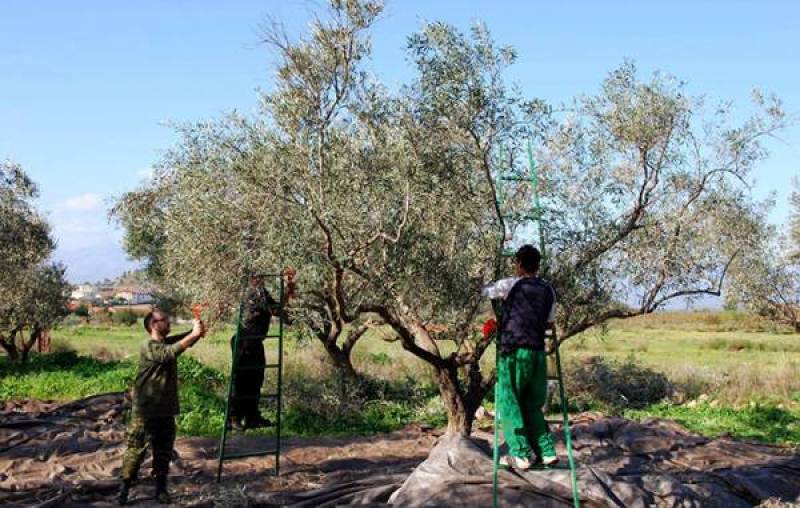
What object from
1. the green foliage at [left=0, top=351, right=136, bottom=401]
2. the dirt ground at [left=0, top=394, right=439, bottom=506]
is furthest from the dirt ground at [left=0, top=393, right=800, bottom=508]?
the green foliage at [left=0, top=351, right=136, bottom=401]

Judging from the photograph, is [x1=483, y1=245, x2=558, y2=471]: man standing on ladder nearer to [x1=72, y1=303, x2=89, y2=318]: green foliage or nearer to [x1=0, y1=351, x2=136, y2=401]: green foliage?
[x1=0, y1=351, x2=136, y2=401]: green foliage

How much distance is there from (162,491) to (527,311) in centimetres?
492

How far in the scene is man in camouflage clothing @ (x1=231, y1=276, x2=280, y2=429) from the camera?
12156 millimetres

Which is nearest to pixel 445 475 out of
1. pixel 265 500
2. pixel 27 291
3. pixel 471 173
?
pixel 265 500

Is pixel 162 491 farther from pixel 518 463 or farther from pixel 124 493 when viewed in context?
pixel 518 463

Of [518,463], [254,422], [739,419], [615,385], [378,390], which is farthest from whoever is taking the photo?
[615,385]

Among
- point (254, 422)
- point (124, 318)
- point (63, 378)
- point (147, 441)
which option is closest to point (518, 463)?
point (147, 441)

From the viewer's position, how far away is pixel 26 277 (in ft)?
84.5

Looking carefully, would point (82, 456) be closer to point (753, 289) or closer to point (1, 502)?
point (1, 502)

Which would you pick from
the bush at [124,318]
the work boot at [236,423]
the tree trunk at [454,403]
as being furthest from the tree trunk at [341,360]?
the bush at [124,318]

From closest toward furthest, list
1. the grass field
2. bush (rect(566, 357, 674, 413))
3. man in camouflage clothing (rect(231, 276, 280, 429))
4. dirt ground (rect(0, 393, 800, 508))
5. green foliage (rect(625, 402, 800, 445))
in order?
dirt ground (rect(0, 393, 800, 508)) < man in camouflage clothing (rect(231, 276, 280, 429)) < green foliage (rect(625, 402, 800, 445)) < the grass field < bush (rect(566, 357, 674, 413))

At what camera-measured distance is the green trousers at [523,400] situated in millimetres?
7410

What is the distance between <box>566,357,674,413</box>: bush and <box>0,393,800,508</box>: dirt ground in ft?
10.5

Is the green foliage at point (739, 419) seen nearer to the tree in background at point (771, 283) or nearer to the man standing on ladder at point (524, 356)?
the tree in background at point (771, 283)
